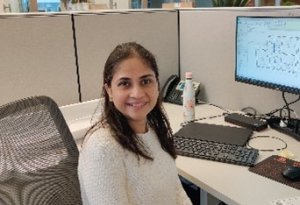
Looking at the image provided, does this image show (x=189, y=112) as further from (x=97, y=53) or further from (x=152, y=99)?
(x=152, y=99)

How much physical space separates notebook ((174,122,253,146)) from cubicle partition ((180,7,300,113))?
24 cm

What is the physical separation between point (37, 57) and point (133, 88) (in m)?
0.71

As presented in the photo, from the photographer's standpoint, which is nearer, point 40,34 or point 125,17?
point 40,34

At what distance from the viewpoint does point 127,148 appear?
93 centimetres

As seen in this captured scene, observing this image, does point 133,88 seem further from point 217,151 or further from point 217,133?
point 217,133

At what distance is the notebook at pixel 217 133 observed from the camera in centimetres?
134

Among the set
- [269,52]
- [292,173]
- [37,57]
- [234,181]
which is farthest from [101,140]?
[269,52]

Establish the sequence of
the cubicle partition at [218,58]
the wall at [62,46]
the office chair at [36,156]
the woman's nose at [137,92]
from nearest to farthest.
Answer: the office chair at [36,156] < the woman's nose at [137,92] < the wall at [62,46] < the cubicle partition at [218,58]

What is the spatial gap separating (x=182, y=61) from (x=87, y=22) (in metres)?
0.62

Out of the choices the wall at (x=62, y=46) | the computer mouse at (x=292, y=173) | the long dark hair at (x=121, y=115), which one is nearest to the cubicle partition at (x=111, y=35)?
the wall at (x=62, y=46)

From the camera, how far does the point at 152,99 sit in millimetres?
997

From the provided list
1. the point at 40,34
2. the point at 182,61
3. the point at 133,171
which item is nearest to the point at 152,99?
the point at 133,171

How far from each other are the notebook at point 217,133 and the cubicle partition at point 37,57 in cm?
57

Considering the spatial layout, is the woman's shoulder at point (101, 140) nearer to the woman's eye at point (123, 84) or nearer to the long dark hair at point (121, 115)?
the long dark hair at point (121, 115)
